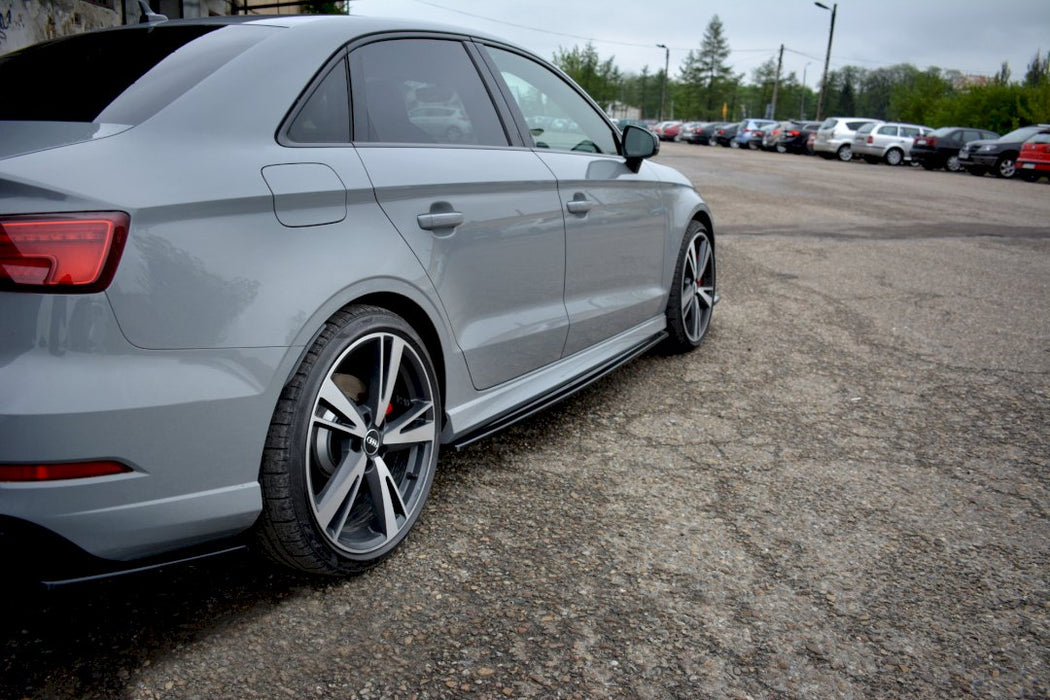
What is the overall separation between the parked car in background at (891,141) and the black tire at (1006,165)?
6366 millimetres

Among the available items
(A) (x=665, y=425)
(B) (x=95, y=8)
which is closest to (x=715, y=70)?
(B) (x=95, y=8)

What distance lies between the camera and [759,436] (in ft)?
13.1

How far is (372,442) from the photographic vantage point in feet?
8.81

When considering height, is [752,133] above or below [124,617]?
above

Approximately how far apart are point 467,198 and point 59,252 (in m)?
1.39

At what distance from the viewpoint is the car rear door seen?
9.27ft

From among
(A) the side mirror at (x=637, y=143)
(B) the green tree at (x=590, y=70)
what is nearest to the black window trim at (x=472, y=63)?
(A) the side mirror at (x=637, y=143)

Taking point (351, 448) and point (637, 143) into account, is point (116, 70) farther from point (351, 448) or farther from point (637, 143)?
point (637, 143)

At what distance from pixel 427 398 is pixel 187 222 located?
101 cm

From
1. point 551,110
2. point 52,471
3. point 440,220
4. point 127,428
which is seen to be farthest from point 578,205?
point 52,471

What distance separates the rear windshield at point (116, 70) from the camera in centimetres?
229

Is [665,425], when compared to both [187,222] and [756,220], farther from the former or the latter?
[756,220]

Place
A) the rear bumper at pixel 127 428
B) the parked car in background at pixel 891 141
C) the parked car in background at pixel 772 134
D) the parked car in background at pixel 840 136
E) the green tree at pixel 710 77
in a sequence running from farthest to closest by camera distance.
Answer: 1. the green tree at pixel 710 77
2. the parked car in background at pixel 772 134
3. the parked car in background at pixel 840 136
4. the parked car in background at pixel 891 141
5. the rear bumper at pixel 127 428

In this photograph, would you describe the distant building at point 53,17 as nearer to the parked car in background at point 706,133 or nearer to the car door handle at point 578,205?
the car door handle at point 578,205
